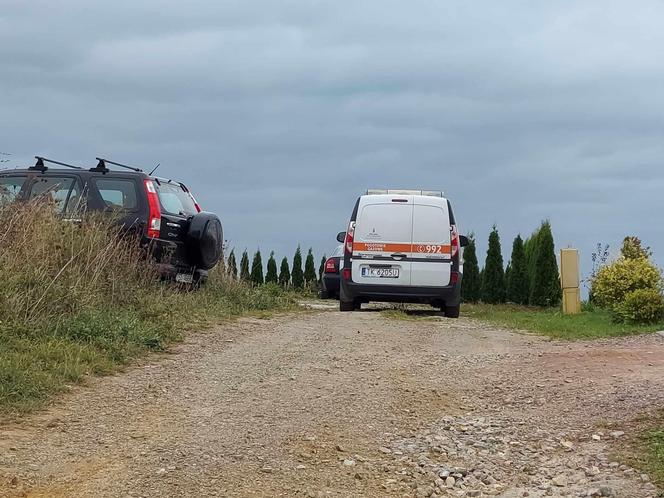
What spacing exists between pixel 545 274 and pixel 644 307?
404 inches

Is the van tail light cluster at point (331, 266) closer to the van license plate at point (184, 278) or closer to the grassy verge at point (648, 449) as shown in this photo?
the van license plate at point (184, 278)

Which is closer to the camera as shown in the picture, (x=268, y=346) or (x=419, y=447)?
(x=419, y=447)

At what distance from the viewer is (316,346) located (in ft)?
30.2

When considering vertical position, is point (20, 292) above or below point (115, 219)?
below

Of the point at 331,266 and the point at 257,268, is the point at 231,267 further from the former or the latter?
the point at 257,268

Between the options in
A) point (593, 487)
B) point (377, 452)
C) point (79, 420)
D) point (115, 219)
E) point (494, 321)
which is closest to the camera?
point (593, 487)

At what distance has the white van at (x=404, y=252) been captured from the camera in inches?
567

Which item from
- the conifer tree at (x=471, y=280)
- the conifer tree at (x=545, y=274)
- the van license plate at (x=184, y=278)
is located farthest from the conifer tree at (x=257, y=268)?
the van license plate at (x=184, y=278)

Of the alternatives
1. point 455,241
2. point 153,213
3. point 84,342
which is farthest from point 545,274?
point 84,342

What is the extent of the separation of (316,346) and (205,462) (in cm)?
454

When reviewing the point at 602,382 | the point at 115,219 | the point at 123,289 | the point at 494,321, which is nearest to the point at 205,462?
the point at 602,382

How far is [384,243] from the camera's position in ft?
47.6

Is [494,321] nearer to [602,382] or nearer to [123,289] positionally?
[123,289]

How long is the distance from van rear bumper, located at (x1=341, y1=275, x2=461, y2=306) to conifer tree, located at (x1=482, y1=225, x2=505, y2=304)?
11566 millimetres
